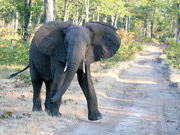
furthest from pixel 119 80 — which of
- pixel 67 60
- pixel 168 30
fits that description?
Answer: pixel 168 30

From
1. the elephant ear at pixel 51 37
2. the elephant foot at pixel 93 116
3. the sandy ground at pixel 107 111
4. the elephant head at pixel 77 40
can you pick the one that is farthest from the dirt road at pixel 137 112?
the elephant ear at pixel 51 37

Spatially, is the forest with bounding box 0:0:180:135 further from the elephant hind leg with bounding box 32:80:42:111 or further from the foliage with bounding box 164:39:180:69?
the foliage with bounding box 164:39:180:69

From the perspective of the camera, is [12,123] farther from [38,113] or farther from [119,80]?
[119,80]

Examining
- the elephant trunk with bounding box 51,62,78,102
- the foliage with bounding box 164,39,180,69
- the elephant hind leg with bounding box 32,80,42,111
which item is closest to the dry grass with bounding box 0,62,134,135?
the elephant hind leg with bounding box 32,80,42,111

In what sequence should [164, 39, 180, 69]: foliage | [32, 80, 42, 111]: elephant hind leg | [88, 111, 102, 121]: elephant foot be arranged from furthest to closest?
1. [164, 39, 180, 69]: foliage
2. [32, 80, 42, 111]: elephant hind leg
3. [88, 111, 102, 121]: elephant foot

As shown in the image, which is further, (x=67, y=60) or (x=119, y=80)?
(x=119, y=80)

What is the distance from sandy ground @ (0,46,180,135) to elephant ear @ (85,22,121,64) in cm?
156

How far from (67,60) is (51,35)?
104cm

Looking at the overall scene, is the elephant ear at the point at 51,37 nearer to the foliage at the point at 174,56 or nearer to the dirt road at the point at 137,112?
the dirt road at the point at 137,112

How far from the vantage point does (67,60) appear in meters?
6.50

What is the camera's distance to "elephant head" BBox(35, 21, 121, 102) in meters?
6.65

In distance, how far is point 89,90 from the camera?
287 inches

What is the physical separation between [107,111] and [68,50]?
9.89ft

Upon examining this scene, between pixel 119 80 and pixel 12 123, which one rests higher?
pixel 12 123
